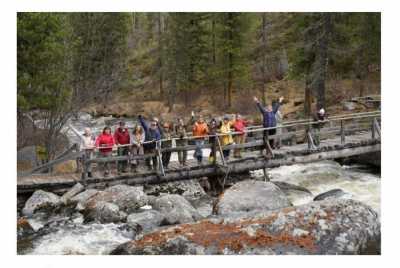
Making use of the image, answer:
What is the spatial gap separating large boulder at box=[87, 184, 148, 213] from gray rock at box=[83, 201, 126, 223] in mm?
502

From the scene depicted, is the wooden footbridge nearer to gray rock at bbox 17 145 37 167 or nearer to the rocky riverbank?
the rocky riverbank

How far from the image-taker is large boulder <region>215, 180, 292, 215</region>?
11.6 m

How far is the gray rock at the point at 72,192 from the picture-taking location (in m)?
13.0

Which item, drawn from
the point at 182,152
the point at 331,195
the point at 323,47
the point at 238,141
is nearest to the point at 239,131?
the point at 238,141

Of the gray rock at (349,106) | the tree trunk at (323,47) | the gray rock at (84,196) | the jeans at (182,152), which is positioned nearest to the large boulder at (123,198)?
the gray rock at (84,196)

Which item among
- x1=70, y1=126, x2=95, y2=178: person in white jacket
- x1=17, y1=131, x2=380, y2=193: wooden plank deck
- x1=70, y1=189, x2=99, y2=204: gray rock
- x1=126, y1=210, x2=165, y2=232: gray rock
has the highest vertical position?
x1=70, y1=126, x2=95, y2=178: person in white jacket

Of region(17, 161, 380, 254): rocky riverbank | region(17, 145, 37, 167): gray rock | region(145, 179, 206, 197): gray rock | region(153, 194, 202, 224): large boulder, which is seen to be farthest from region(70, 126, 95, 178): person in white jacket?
region(17, 145, 37, 167): gray rock

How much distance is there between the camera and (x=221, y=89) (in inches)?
1547

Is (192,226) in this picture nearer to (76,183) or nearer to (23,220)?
(23,220)

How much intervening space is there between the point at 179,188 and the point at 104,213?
11.9ft

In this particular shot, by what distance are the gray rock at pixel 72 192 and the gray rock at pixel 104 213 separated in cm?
119
